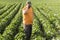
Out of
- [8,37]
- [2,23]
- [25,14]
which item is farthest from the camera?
[2,23]

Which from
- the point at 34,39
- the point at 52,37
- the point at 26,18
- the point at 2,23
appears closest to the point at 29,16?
the point at 26,18

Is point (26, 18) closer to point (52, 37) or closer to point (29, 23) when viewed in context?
point (29, 23)

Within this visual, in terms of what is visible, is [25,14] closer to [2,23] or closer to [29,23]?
[29,23]

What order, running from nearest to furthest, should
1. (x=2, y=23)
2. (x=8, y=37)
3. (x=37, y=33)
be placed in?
1. (x=8, y=37)
2. (x=37, y=33)
3. (x=2, y=23)

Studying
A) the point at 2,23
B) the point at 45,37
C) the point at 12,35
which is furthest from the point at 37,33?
the point at 2,23

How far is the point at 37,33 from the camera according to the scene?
14.5 m

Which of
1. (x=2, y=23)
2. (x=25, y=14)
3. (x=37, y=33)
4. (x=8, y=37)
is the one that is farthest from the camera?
(x=2, y=23)

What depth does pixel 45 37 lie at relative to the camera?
14.0m

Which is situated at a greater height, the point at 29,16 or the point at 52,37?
the point at 29,16

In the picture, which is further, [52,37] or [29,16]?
[52,37]

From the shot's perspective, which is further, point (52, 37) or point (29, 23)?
point (52, 37)

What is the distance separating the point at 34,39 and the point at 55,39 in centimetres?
141

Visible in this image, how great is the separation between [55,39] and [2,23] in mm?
5212

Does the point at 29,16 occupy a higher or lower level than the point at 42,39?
higher
